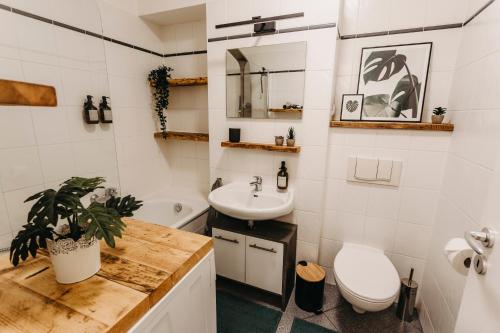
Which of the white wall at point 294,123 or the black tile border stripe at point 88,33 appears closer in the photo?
the black tile border stripe at point 88,33

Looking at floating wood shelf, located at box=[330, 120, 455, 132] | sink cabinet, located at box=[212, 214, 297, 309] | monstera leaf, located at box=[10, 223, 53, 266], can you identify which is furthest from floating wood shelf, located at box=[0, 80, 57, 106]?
floating wood shelf, located at box=[330, 120, 455, 132]

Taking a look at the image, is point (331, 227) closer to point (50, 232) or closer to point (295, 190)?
point (295, 190)

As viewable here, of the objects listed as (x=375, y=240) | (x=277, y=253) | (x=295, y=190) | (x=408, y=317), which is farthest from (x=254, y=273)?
(x=408, y=317)

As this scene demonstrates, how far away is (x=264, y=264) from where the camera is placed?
171 cm

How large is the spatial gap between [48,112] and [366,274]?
88.1 inches

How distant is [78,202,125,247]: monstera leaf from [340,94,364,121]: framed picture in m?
1.65

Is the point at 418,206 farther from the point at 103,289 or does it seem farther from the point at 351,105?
the point at 103,289

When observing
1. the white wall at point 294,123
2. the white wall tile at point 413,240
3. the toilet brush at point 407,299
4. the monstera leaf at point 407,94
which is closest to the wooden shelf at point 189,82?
the white wall at point 294,123

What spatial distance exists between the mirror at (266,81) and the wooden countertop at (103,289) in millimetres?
1185

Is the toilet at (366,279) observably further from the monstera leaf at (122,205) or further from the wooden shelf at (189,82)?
the wooden shelf at (189,82)

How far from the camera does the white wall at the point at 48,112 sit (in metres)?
1.30

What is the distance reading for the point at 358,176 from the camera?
1778 millimetres

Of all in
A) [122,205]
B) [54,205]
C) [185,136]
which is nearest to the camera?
[54,205]

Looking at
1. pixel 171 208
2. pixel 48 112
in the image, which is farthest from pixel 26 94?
pixel 171 208
